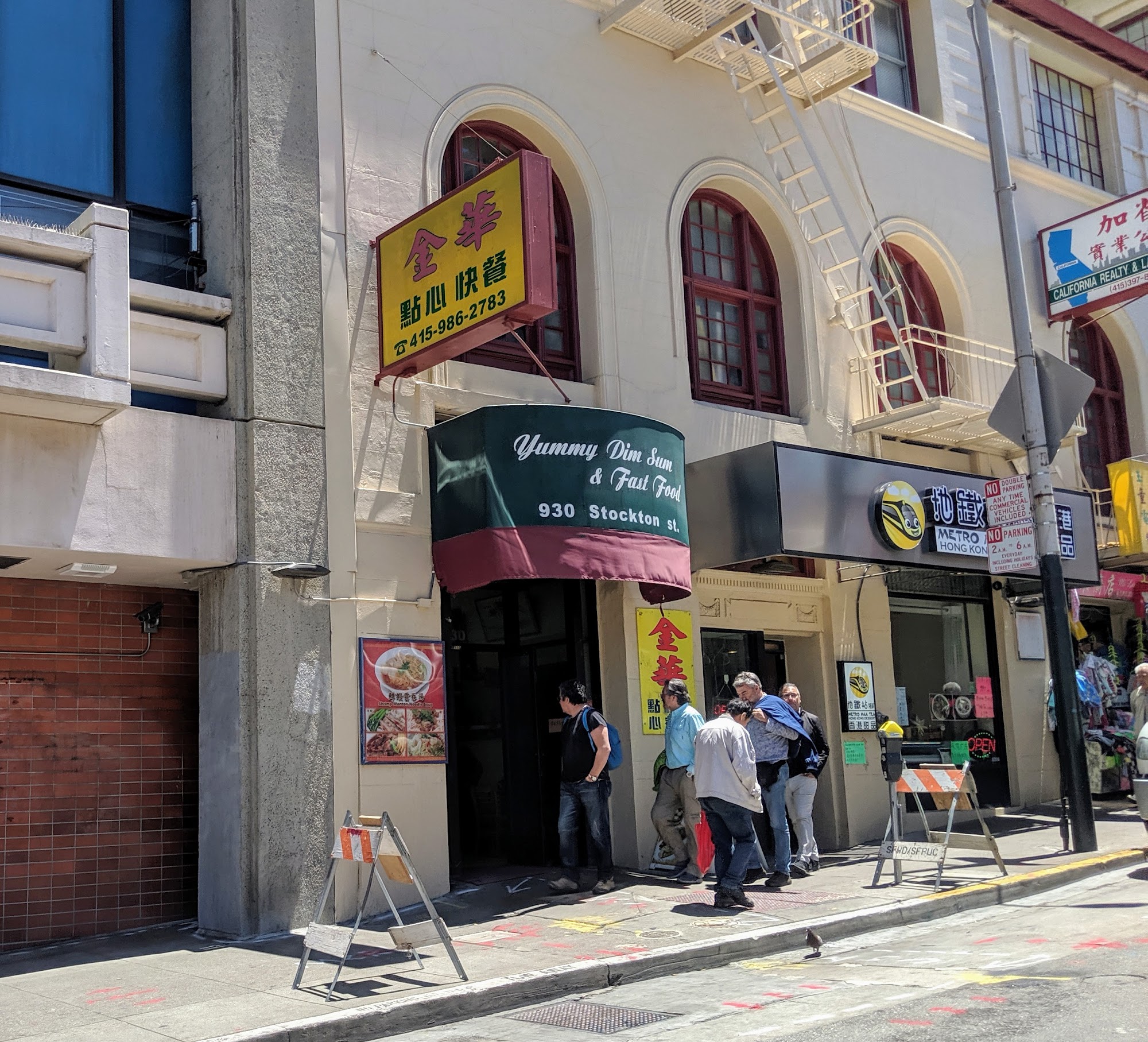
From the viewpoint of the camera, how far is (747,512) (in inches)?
529

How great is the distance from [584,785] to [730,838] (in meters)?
1.44

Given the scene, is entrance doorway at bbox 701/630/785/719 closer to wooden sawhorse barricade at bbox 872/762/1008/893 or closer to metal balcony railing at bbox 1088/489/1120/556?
wooden sawhorse barricade at bbox 872/762/1008/893

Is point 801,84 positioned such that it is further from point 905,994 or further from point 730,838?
point 905,994

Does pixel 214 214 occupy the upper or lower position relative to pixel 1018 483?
upper

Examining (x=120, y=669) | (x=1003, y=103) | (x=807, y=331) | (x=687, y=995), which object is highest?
(x=1003, y=103)

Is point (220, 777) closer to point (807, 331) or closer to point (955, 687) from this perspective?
point (807, 331)

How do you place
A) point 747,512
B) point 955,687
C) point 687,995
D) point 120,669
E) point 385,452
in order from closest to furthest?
point 687,995 < point 120,669 < point 385,452 < point 747,512 < point 955,687

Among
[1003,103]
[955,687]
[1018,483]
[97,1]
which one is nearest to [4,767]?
[97,1]

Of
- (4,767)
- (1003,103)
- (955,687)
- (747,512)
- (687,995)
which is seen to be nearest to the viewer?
→ (687,995)

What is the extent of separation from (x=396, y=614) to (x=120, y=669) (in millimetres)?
2413

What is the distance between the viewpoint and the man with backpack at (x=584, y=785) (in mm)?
11742

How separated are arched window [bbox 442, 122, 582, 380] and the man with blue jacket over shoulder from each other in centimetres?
398

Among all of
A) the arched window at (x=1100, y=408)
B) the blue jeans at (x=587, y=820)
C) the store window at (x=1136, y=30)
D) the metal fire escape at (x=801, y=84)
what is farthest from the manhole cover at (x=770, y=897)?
the store window at (x=1136, y=30)

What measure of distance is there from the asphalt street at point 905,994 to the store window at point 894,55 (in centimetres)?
1278
